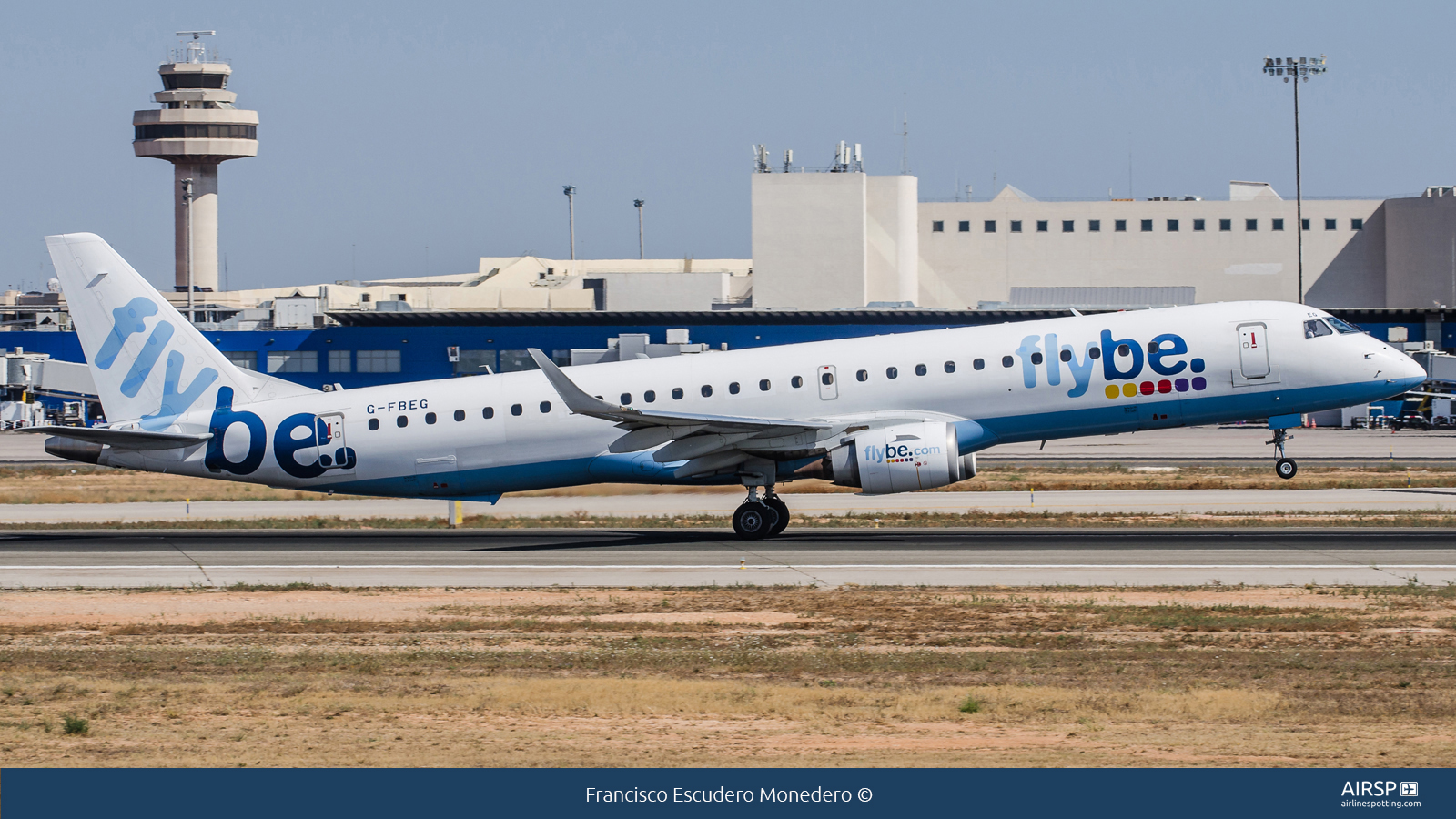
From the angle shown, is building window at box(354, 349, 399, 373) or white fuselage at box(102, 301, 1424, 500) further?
building window at box(354, 349, 399, 373)

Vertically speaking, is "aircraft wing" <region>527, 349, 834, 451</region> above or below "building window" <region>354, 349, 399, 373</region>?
below

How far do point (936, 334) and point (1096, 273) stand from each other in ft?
295

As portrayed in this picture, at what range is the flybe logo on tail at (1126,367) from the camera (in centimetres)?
3316

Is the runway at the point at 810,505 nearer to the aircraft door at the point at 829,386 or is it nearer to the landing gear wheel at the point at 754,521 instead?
the landing gear wheel at the point at 754,521

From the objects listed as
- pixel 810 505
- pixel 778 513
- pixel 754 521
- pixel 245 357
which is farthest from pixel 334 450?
pixel 245 357

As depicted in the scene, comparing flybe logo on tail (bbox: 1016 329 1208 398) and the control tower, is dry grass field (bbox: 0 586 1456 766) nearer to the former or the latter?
flybe logo on tail (bbox: 1016 329 1208 398)

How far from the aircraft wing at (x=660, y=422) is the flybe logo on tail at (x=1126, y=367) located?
5.00 m

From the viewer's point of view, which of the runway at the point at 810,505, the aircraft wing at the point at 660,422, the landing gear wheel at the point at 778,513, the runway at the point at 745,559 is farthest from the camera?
the runway at the point at 810,505

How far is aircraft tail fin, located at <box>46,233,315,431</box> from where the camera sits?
36.1 m

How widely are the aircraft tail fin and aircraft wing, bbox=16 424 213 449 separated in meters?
0.69

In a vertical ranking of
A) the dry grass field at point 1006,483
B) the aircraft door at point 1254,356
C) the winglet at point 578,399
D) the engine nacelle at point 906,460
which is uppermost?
the aircraft door at point 1254,356

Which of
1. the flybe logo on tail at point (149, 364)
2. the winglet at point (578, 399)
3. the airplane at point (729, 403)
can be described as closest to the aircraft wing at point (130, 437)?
the airplane at point (729, 403)

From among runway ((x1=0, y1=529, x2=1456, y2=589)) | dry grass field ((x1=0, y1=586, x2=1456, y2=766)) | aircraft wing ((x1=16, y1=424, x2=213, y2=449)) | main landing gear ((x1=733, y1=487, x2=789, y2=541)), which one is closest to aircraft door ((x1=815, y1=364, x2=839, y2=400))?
main landing gear ((x1=733, y1=487, x2=789, y2=541))

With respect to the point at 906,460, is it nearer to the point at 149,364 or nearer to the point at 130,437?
the point at 130,437
